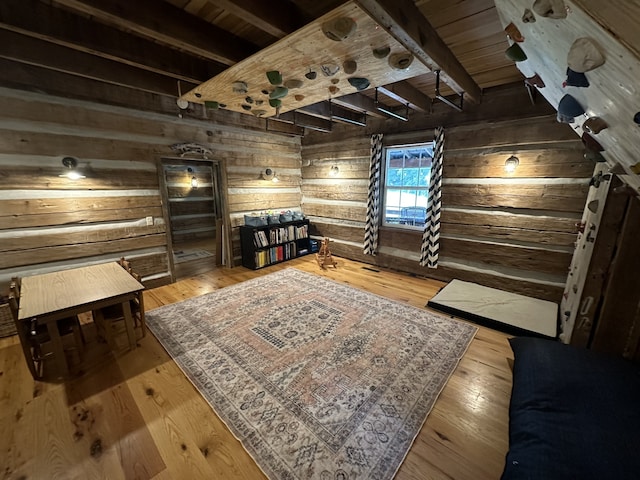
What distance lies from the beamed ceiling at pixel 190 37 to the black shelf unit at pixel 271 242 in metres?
2.27

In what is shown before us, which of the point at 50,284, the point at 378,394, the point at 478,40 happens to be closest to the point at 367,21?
the point at 478,40

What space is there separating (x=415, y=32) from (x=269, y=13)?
0.92 metres

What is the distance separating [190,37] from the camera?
5.90 feet

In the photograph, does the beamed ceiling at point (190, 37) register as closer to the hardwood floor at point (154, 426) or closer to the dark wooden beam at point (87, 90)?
the dark wooden beam at point (87, 90)

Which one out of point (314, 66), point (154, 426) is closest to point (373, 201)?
point (314, 66)

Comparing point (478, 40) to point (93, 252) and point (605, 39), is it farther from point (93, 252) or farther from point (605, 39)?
point (93, 252)

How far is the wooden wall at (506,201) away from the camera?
9.05ft

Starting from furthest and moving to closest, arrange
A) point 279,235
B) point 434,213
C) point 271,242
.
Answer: point 279,235 < point 271,242 < point 434,213

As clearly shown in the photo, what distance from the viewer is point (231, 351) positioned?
2205mm

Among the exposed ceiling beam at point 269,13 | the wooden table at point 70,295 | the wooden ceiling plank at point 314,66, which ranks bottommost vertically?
the wooden table at point 70,295

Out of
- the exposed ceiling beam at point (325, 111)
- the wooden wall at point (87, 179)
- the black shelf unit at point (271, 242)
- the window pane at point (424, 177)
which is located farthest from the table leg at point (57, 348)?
the window pane at point (424, 177)

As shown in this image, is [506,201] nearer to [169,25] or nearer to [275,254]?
[275,254]

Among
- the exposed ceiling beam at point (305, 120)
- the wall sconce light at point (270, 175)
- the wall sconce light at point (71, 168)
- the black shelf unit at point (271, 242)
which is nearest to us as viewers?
the wall sconce light at point (71, 168)

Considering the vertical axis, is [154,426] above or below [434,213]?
below
